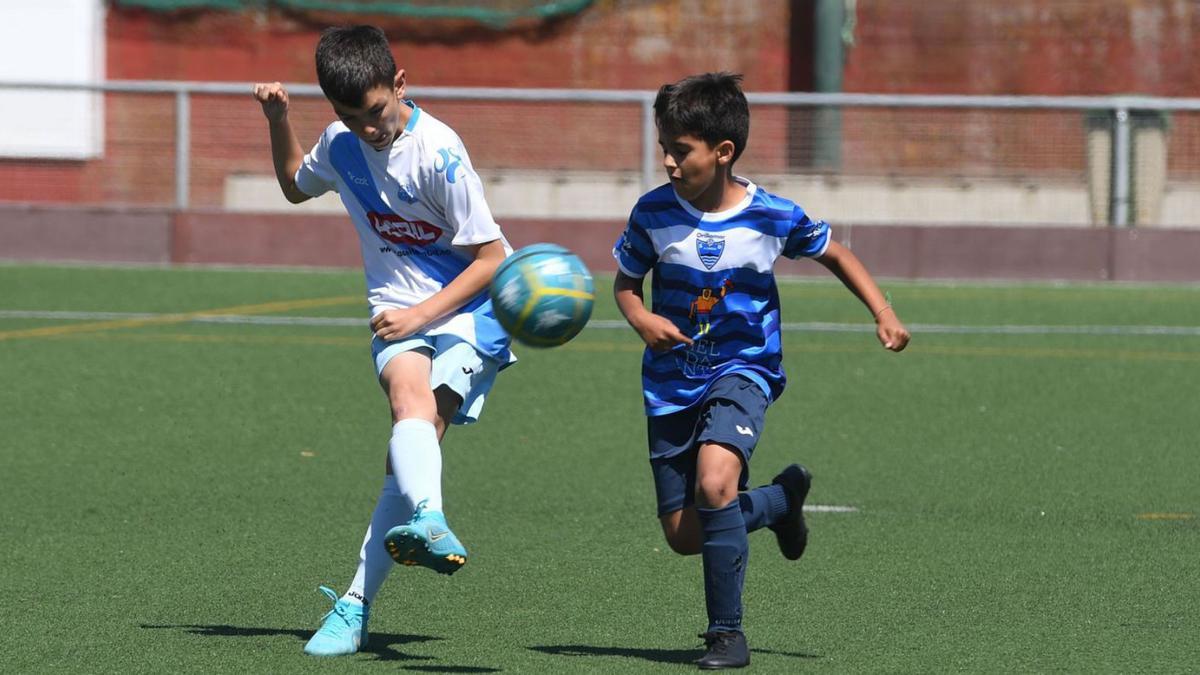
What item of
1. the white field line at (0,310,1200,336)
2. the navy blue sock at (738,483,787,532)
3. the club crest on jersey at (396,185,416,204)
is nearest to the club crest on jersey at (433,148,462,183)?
the club crest on jersey at (396,185,416,204)

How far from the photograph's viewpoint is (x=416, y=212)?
5.73 m

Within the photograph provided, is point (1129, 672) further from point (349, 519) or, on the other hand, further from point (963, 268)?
point (963, 268)

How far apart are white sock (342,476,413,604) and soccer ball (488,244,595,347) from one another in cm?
61

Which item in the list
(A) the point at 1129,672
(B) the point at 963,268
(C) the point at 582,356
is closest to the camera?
(A) the point at 1129,672

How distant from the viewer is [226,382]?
1126 cm

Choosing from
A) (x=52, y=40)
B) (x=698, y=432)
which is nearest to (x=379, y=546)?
(x=698, y=432)

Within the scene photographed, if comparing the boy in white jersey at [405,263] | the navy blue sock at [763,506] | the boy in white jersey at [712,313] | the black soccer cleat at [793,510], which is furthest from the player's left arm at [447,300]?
the black soccer cleat at [793,510]

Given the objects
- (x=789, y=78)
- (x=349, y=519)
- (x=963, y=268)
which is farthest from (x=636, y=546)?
(x=789, y=78)

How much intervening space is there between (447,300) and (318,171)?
0.63 m

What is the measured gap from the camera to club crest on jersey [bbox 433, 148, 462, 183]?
5.64m

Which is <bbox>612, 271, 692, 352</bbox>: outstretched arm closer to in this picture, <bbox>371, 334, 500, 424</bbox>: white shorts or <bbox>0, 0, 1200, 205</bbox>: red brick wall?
<bbox>371, 334, 500, 424</bbox>: white shorts

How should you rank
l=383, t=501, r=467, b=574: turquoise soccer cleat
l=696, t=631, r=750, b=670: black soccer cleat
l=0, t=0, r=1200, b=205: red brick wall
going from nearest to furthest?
l=383, t=501, r=467, b=574: turquoise soccer cleat → l=696, t=631, r=750, b=670: black soccer cleat → l=0, t=0, r=1200, b=205: red brick wall

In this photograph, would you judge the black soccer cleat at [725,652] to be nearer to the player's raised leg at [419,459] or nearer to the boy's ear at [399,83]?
the player's raised leg at [419,459]

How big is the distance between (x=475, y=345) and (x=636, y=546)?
1735 mm
